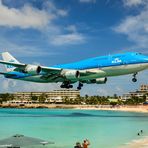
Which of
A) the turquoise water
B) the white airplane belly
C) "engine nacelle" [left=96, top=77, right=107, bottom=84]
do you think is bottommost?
the turquoise water

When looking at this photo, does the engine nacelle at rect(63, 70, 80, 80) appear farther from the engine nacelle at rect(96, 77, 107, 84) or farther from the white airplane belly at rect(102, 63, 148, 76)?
A: the engine nacelle at rect(96, 77, 107, 84)

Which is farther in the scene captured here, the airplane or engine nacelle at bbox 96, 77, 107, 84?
engine nacelle at bbox 96, 77, 107, 84

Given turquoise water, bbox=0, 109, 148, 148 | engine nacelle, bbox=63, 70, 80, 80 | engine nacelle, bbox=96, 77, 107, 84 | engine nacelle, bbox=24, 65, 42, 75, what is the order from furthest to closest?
engine nacelle, bbox=96, 77, 107, 84 < engine nacelle, bbox=63, 70, 80, 80 < engine nacelle, bbox=24, 65, 42, 75 < turquoise water, bbox=0, 109, 148, 148

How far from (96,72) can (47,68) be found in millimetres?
9883

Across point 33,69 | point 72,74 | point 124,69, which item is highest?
point 33,69

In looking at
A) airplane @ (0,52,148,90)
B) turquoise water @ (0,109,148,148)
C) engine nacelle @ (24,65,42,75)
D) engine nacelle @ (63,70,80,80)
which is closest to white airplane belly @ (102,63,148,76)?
airplane @ (0,52,148,90)

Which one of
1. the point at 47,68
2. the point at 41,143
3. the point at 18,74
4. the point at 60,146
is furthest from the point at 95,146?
the point at 18,74

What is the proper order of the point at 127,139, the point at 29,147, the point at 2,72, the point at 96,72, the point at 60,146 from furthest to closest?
1. the point at 2,72
2. the point at 96,72
3. the point at 127,139
4. the point at 60,146
5. the point at 29,147

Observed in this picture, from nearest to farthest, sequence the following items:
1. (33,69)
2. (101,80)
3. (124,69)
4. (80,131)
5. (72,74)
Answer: (124,69) < (33,69) < (72,74) < (101,80) < (80,131)

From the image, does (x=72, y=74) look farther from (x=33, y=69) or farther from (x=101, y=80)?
(x=101, y=80)

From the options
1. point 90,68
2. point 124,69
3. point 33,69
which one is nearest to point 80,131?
point 90,68

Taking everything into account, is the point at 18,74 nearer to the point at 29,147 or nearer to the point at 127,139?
the point at 127,139

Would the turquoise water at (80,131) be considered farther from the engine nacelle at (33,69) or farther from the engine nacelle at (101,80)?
the engine nacelle at (33,69)

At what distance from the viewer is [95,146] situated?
189 ft
